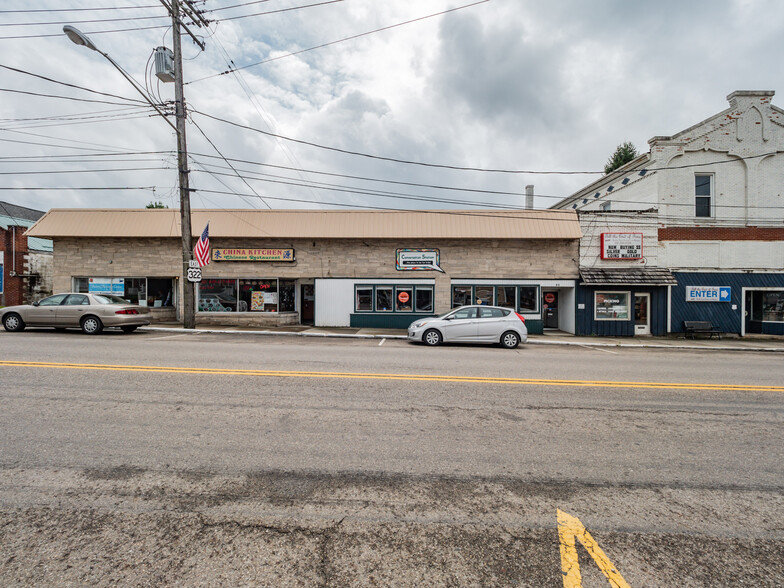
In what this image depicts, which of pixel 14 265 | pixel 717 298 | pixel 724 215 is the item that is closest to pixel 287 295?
pixel 14 265

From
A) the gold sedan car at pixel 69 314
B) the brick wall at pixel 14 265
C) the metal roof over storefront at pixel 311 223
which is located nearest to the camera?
the gold sedan car at pixel 69 314

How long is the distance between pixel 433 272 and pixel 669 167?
12555 mm

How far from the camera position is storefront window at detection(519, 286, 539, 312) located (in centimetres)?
1855

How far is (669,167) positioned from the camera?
18438 mm

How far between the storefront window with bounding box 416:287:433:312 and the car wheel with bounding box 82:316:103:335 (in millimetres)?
12686

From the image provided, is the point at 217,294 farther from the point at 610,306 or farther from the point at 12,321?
the point at 610,306

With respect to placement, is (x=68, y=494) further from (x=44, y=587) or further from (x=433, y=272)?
(x=433, y=272)

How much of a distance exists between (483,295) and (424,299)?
Answer: 115 inches

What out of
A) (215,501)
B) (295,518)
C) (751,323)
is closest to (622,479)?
(295,518)

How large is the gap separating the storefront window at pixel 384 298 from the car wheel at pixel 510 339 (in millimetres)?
7027

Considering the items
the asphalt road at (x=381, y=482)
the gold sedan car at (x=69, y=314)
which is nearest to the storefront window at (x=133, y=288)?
the gold sedan car at (x=69, y=314)

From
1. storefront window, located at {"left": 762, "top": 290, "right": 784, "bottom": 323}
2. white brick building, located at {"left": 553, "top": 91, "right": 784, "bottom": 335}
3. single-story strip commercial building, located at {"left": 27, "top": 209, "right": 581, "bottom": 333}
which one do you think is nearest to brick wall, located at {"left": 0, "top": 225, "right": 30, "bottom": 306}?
single-story strip commercial building, located at {"left": 27, "top": 209, "right": 581, "bottom": 333}

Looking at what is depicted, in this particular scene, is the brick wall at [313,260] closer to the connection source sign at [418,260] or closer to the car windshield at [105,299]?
the connection source sign at [418,260]

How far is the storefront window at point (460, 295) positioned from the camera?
1878 cm
